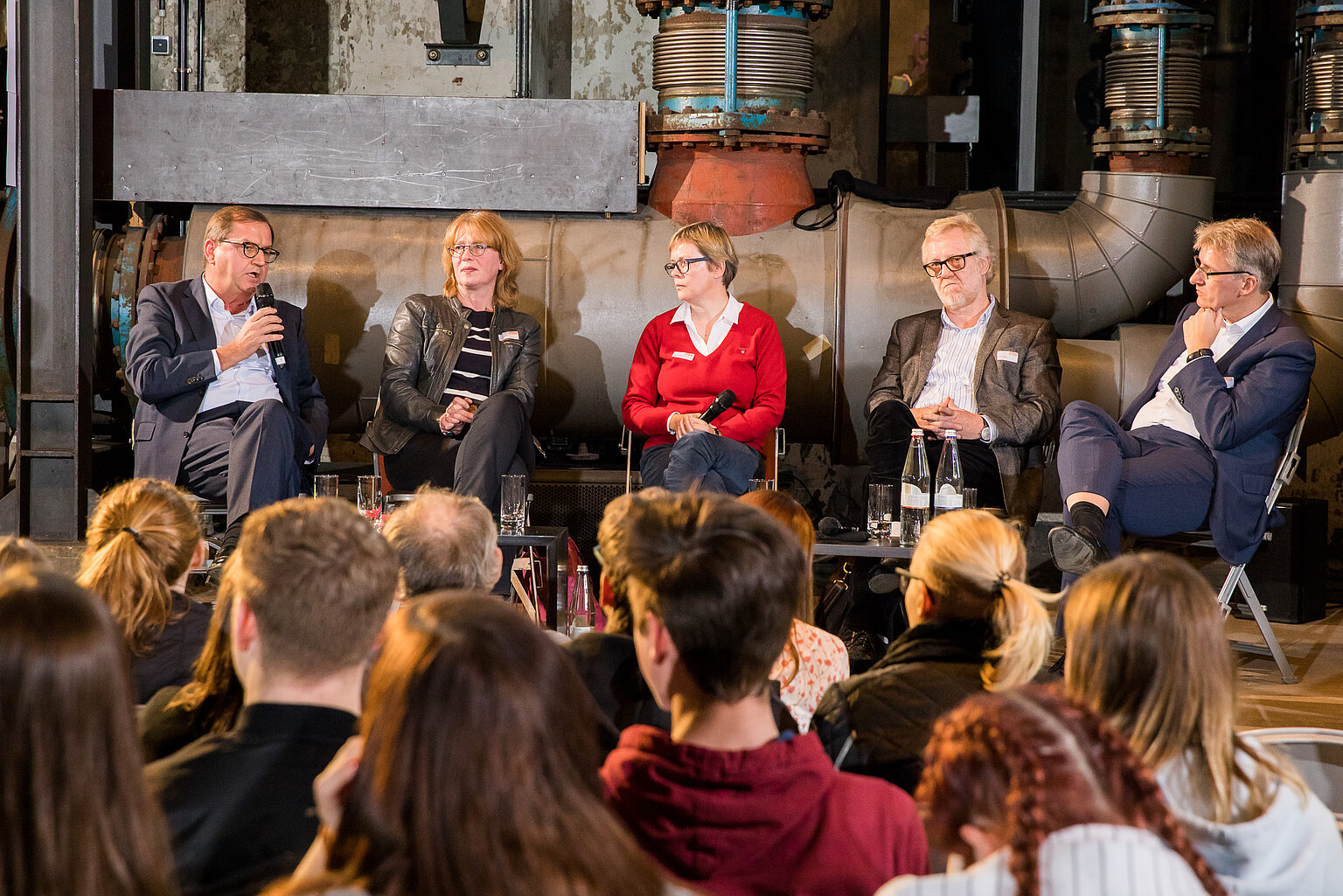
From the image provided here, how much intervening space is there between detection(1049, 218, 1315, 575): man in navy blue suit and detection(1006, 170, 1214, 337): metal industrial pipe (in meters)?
0.97

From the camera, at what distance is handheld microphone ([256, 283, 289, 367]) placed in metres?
4.04

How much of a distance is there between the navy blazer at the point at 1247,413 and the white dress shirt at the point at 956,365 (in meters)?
0.64

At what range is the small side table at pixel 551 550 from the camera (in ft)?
11.4

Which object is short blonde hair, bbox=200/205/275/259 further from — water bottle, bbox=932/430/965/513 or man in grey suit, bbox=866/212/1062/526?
water bottle, bbox=932/430/965/513

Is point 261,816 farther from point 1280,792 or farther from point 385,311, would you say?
point 385,311

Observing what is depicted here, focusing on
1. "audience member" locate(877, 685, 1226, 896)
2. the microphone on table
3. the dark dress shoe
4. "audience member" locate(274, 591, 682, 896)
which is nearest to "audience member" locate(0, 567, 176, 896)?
"audience member" locate(274, 591, 682, 896)

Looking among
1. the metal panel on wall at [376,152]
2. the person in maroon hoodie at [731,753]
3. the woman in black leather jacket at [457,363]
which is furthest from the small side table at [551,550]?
the person in maroon hoodie at [731,753]

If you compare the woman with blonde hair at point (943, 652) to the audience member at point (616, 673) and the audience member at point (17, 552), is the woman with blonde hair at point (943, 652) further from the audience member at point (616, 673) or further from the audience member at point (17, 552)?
the audience member at point (17, 552)

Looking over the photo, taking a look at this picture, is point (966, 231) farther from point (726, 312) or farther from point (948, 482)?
point (948, 482)

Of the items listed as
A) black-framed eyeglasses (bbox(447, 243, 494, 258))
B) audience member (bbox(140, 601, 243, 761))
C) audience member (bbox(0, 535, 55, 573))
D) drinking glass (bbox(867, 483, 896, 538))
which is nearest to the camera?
audience member (bbox(140, 601, 243, 761))

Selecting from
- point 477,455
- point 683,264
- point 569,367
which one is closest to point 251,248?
point 477,455

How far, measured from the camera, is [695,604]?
4.52ft

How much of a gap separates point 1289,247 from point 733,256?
2.04 metres

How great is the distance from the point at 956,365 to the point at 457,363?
1.63m
